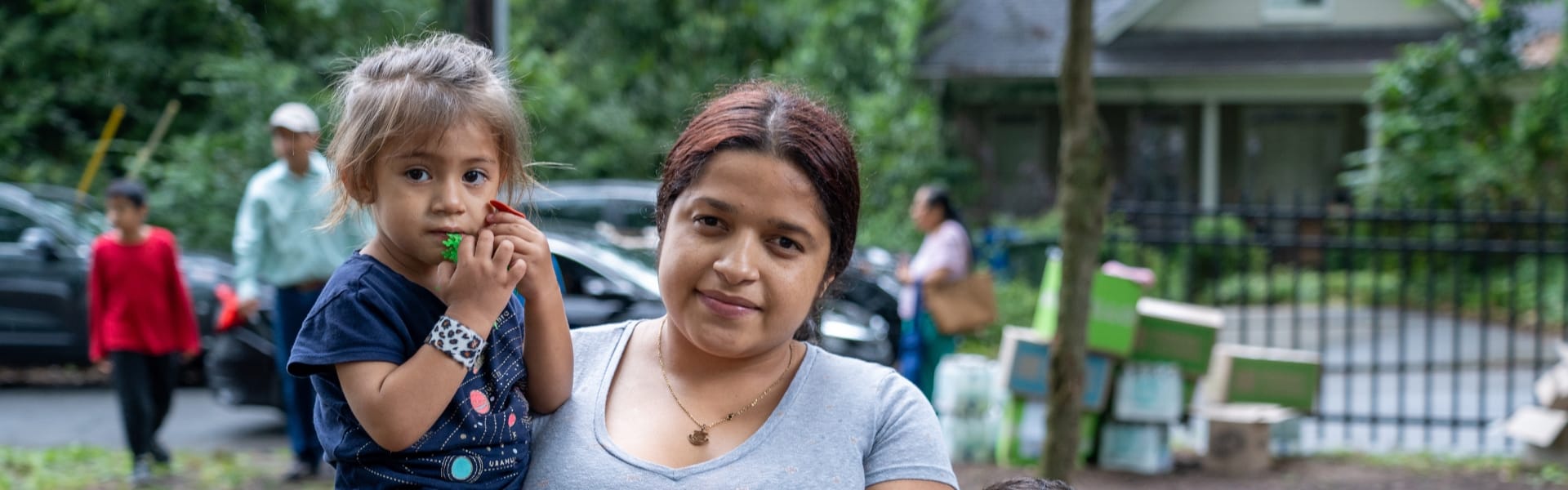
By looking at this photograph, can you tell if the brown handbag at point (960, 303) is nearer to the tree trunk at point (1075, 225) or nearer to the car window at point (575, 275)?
the car window at point (575, 275)

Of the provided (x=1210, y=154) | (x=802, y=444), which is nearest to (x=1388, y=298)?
(x=1210, y=154)

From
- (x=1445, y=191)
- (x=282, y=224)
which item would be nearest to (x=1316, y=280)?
(x=1445, y=191)

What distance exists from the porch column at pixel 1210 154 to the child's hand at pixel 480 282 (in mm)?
19724

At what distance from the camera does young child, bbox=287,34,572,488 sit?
65.4 inches

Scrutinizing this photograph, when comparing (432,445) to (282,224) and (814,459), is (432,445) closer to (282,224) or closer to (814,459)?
(814,459)

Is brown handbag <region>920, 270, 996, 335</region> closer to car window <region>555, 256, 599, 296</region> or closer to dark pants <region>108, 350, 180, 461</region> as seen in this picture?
car window <region>555, 256, 599, 296</region>

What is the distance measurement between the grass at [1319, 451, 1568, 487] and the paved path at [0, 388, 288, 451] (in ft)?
19.9

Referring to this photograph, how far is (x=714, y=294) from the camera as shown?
1.74 meters

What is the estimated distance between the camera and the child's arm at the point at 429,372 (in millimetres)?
1637

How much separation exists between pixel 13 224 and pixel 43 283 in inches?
20.4

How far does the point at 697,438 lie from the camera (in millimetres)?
1792

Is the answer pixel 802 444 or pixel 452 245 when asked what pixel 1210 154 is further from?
pixel 452 245

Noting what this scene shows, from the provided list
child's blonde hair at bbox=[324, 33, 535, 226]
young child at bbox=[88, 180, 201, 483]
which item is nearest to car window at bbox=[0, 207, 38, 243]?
young child at bbox=[88, 180, 201, 483]

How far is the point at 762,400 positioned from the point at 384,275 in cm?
53
